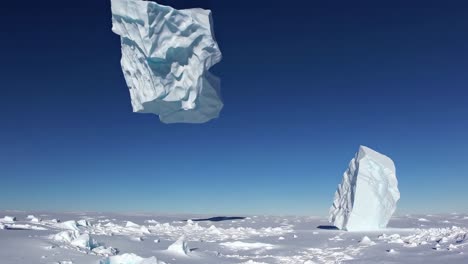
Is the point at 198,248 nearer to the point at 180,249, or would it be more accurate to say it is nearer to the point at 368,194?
the point at 180,249

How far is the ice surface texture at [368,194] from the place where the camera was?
70.4ft

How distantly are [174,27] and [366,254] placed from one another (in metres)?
11.2

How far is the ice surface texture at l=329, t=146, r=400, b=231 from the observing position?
70.4 feet

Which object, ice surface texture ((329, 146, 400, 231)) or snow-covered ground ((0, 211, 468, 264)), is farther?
ice surface texture ((329, 146, 400, 231))

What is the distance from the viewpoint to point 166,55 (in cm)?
1714

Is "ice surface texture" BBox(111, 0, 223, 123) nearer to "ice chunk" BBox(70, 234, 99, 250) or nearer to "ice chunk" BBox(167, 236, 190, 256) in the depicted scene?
"ice chunk" BBox(167, 236, 190, 256)

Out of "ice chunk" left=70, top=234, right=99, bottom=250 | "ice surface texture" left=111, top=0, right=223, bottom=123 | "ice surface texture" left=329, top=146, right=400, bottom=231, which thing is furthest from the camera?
"ice surface texture" left=329, top=146, right=400, bottom=231

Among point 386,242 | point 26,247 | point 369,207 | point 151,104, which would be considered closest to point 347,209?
point 369,207

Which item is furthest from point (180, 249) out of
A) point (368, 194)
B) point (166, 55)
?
point (368, 194)

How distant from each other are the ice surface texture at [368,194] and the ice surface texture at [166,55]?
29.9ft

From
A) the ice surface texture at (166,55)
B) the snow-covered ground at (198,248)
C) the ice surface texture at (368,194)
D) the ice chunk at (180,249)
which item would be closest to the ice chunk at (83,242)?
the snow-covered ground at (198,248)

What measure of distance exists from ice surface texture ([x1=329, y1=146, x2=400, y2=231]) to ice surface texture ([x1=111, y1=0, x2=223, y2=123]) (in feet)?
29.9

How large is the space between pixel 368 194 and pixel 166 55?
41.4 feet

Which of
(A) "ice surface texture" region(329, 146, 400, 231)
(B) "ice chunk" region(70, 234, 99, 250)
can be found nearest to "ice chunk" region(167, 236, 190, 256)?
(B) "ice chunk" region(70, 234, 99, 250)
